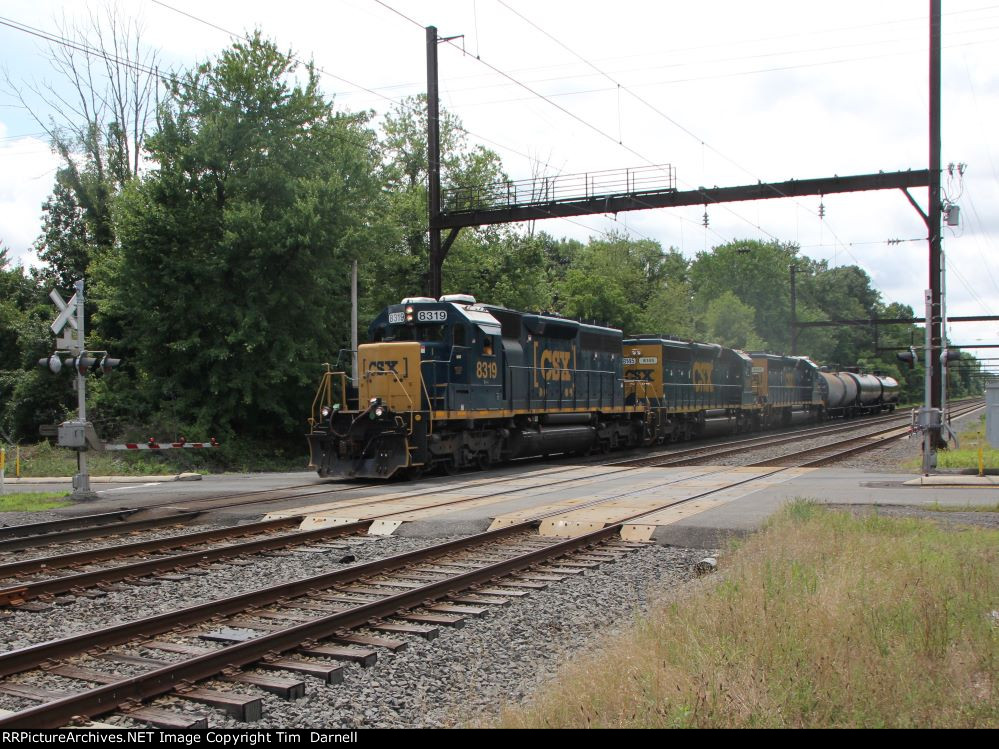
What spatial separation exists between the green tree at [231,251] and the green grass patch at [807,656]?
63.3ft

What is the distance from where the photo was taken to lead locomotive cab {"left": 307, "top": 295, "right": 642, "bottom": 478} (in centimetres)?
1747

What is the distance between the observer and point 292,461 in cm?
2648

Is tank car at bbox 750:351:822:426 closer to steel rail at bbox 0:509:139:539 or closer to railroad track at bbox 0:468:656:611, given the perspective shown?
railroad track at bbox 0:468:656:611

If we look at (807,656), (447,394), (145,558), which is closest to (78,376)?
(145,558)

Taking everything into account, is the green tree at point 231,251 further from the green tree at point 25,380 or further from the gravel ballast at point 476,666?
the gravel ballast at point 476,666

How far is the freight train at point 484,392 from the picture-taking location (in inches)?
691

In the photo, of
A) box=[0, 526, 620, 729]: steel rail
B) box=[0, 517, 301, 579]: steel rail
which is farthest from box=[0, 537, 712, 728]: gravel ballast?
box=[0, 517, 301, 579]: steel rail

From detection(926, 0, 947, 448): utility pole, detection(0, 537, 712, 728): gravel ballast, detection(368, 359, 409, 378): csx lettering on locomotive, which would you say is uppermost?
detection(926, 0, 947, 448): utility pole

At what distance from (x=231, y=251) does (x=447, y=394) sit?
384 inches

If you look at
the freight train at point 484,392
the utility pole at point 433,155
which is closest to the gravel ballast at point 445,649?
the freight train at point 484,392

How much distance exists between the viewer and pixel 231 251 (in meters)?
24.0

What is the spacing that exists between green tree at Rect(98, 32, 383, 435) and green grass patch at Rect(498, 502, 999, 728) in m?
19.3
